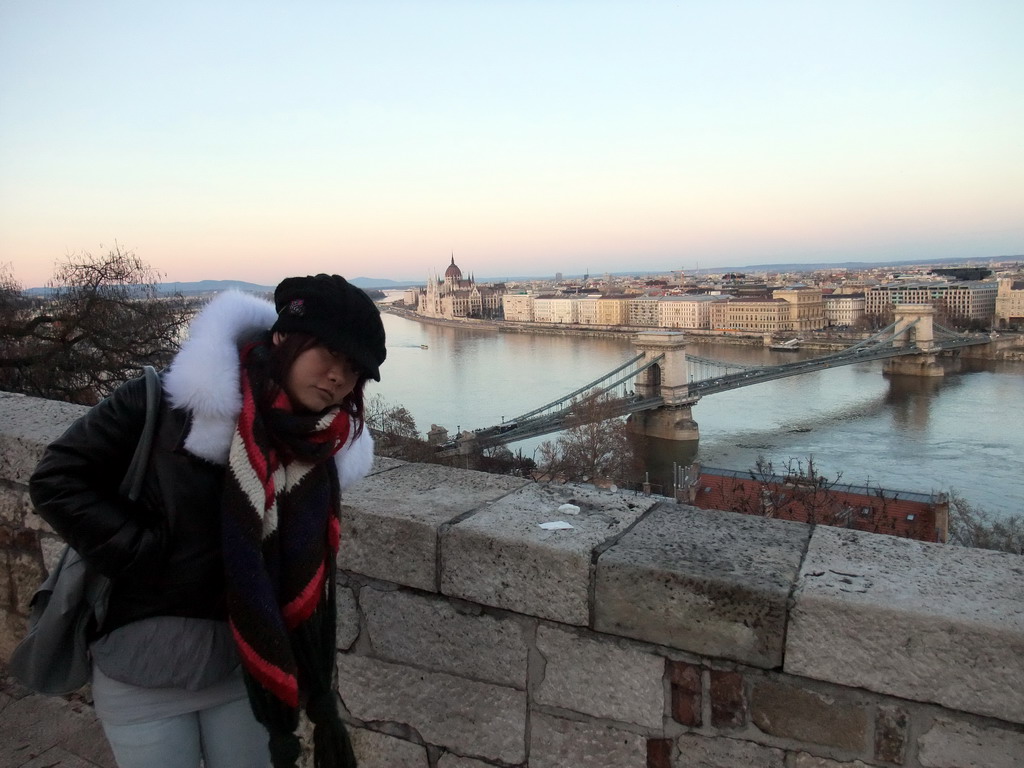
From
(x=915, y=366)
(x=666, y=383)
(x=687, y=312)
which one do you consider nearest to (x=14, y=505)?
(x=666, y=383)

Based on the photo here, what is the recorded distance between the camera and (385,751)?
1206 millimetres

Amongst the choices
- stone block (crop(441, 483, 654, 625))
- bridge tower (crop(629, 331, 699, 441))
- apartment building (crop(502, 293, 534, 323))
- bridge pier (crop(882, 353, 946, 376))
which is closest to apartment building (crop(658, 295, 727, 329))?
apartment building (crop(502, 293, 534, 323))

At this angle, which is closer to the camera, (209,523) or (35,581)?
(209,523)

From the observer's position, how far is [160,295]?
10633 mm

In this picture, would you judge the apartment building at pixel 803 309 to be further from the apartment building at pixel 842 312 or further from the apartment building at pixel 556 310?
the apartment building at pixel 556 310

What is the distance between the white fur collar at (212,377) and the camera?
78cm

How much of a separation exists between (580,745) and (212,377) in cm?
68

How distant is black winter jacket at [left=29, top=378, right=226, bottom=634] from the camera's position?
29.5 inches

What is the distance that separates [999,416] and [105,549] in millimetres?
24480

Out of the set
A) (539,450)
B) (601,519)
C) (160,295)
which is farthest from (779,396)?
(601,519)

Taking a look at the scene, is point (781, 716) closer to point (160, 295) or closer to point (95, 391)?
point (95, 391)

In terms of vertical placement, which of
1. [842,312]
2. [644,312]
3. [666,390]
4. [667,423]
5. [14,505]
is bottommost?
[667,423]

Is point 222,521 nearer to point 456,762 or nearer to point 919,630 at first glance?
point 456,762

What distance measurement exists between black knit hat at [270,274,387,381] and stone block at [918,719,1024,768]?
73 centimetres
